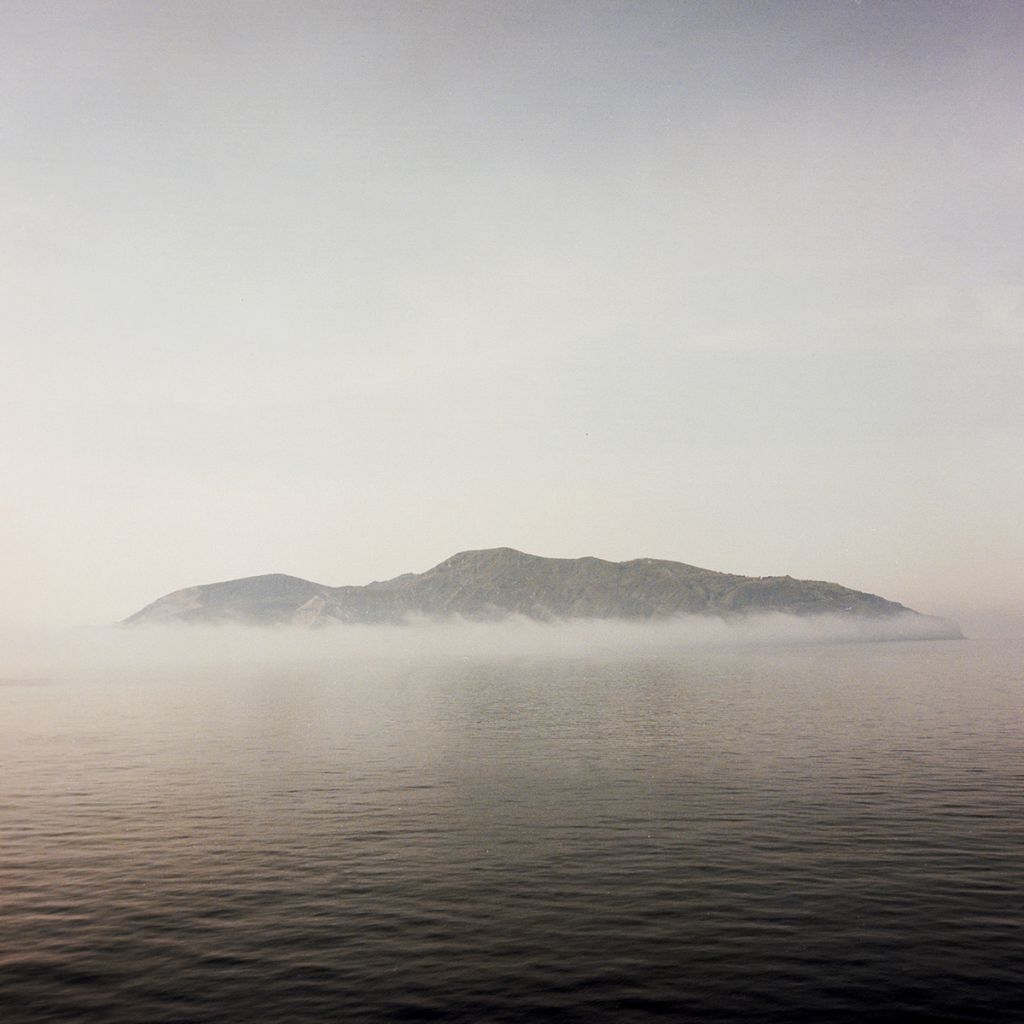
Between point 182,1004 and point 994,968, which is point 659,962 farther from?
point 182,1004

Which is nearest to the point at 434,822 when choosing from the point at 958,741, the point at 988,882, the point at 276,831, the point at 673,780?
the point at 276,831

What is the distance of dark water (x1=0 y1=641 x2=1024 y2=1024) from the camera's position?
25.3m

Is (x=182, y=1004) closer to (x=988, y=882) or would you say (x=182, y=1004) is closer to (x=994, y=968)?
(x=994, y=968)

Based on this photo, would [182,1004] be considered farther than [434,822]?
No

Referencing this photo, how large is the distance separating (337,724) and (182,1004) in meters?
84.7

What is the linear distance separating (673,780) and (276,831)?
28695 millimetres

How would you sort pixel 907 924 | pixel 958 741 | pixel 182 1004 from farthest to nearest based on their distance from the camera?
pixel 958 741 → pixel 907 924 → pixel 182 1004

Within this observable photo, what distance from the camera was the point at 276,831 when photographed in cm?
4769

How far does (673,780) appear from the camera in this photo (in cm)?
6097

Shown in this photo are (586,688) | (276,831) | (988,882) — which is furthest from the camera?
(586,688)

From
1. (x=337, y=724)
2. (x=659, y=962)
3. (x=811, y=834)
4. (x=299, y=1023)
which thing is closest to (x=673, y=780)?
(x=811, y=834)

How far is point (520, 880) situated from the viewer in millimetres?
36969

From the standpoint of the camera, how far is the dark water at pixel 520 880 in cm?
2531

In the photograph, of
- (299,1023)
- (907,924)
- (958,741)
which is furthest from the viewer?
(958,741)
